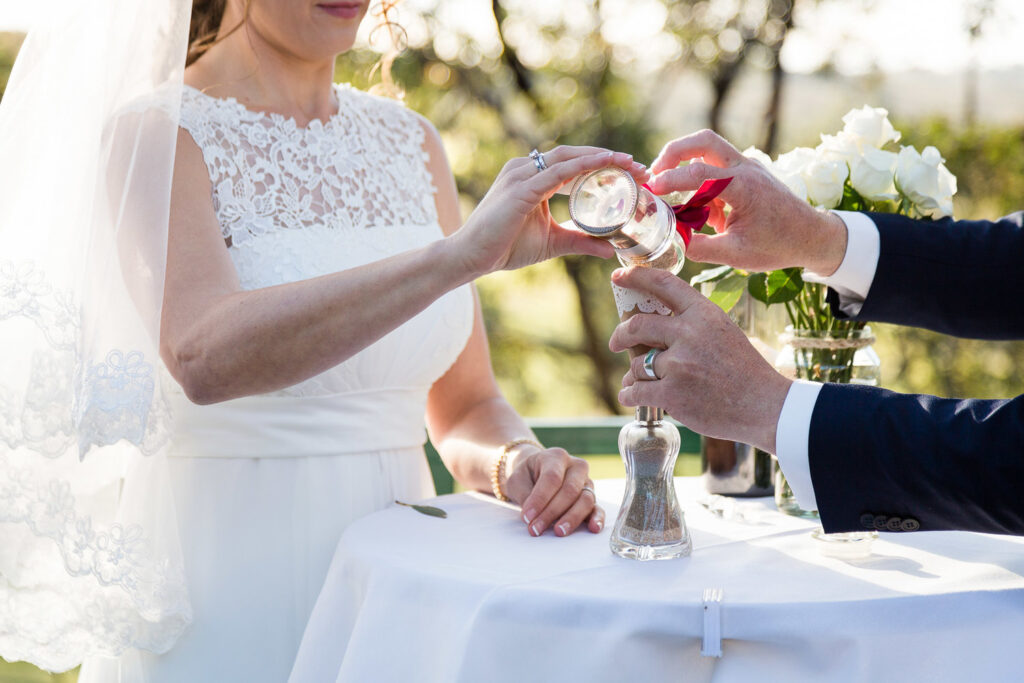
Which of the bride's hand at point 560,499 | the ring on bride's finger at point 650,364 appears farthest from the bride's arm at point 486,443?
the ring on bride's finger at point 650,364

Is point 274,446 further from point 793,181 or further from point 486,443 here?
point 793,181

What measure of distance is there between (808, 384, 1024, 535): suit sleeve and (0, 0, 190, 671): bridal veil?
1134 mm

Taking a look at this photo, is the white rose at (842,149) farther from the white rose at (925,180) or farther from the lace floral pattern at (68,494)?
the lace floral pattern at (68,494)

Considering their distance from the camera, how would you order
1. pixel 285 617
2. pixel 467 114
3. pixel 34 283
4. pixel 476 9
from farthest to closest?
pixel 467 114, pixel 476 9, pixel 285 617, pixel 34 283

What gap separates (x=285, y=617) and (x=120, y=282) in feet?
2.39

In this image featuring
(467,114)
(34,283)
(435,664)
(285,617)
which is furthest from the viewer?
(467,114)

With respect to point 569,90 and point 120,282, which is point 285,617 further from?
point 569,90

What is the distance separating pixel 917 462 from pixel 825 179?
24.6 inches

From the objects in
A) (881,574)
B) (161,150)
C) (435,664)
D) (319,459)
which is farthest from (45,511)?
(881,574)

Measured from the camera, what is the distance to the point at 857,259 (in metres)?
1.79

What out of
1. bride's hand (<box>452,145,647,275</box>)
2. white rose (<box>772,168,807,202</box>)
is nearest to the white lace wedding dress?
bride's hand (<box>452,145,647,275</box>)

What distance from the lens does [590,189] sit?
4.66ft

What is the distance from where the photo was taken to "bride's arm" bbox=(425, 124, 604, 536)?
1701 mm

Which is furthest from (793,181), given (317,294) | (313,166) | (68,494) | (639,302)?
(68,494)
